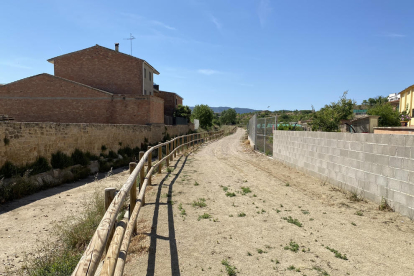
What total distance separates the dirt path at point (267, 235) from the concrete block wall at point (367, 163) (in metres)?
0.35

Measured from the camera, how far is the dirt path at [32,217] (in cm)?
503

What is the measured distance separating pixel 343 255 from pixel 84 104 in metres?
26.1

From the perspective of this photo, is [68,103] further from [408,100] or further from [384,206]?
[408,100]

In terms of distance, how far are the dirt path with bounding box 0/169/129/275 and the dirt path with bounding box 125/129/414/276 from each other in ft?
7.27

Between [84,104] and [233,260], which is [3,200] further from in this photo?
[84,104]

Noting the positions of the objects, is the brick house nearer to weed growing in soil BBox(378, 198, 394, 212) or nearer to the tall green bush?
the tall green bush

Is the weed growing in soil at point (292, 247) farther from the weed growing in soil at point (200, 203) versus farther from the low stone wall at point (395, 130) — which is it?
the low stone wall at point (395, 130)

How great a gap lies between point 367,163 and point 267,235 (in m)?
3.37

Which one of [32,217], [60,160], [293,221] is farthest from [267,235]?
[60,160]

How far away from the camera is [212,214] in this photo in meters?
5.37

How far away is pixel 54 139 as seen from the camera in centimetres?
1112

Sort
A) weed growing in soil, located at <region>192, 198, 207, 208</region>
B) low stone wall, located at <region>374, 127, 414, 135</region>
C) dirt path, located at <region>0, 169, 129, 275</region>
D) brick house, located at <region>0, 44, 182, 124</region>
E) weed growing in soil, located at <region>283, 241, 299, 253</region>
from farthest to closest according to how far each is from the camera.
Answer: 1. brick house, located at <region>0, 44, 182, 124</region>
2. low stone wall, located at <region>374, 127, 414, 135</region>
3. weed growing in soil, located at <region>192, 198, 207, 208</region>
4. dirt path, located at <region>0, 169, 129, 275</region>
5. weed growing in soil, located at <region>283, 241, 299, 253</region>

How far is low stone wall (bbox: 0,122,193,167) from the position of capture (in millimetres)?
9036

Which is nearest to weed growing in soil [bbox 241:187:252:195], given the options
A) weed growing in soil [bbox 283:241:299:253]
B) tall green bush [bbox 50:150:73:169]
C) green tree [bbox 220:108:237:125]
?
weed growing in soil [bbox 283:241:299:253]
